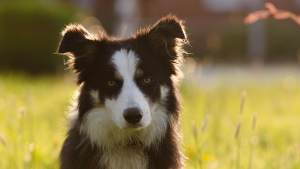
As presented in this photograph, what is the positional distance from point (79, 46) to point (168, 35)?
785 mm

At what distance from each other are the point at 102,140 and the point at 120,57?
0.72 m

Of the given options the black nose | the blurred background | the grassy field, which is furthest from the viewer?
the blurred background

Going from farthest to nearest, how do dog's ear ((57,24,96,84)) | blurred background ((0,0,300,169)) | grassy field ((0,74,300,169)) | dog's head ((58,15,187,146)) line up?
blurred background ((0,0,300,169))
grassy field ((0,74,300,169))
dog's ear ((57,24,96,84))
dog's head ((58,15,187,146))

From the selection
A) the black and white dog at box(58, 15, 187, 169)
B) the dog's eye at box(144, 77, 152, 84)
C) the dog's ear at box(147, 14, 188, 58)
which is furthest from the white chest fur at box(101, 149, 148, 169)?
the dog's ear at box(147, 14, 188, 58)

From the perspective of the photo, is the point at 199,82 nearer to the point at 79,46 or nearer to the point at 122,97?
the point at 79,46

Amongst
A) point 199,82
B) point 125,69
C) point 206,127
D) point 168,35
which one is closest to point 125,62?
point 125,69

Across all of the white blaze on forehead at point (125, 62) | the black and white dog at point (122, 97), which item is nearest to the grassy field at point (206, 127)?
the black and white dog at point (122, 97)

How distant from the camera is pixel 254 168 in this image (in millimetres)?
4172

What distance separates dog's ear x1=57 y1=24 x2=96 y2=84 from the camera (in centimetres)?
351

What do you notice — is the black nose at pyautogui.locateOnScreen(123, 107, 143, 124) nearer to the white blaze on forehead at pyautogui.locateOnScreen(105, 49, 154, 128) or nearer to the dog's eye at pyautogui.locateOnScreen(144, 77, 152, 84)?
the white blaze on forehead at pyautogui.locateOnScreen(105, 49, 154, 128)

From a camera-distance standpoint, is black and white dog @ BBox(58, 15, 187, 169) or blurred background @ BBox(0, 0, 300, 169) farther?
blurred background @ BBox(0, 0, 300, 169)

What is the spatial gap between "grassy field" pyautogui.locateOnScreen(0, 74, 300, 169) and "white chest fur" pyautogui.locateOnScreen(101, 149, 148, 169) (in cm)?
49

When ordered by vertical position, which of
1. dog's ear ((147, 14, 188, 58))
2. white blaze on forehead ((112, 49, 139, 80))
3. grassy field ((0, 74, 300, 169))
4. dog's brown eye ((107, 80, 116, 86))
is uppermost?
dog's ear ((147, 14, 188, 58))

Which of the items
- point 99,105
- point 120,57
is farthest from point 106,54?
point 99,105
